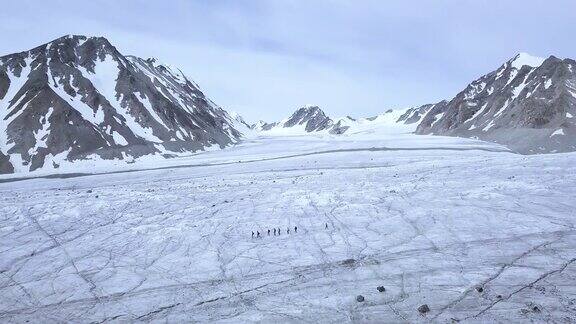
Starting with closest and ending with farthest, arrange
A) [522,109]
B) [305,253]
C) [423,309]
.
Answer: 1. [423,309]
2. [305,253]
3. [522,109]

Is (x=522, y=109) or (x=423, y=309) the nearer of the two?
(x=423, y=309)

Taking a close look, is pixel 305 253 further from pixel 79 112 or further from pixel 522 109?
pixel 522 109

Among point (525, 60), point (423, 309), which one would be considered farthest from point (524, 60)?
point (423, 309)

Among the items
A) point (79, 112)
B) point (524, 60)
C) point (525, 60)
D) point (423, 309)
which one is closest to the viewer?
point (423, 309)

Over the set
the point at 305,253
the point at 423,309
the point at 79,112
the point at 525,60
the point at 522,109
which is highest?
the point at 525,60

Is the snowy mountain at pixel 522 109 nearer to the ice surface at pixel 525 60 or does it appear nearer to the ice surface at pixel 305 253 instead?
the ice surface at pixel 525 60

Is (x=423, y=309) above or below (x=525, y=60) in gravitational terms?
below

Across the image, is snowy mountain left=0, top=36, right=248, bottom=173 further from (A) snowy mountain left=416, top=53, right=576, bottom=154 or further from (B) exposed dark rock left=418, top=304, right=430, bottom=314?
(B) exposed dark rock left=418, top=304, right=430, bottom=314
